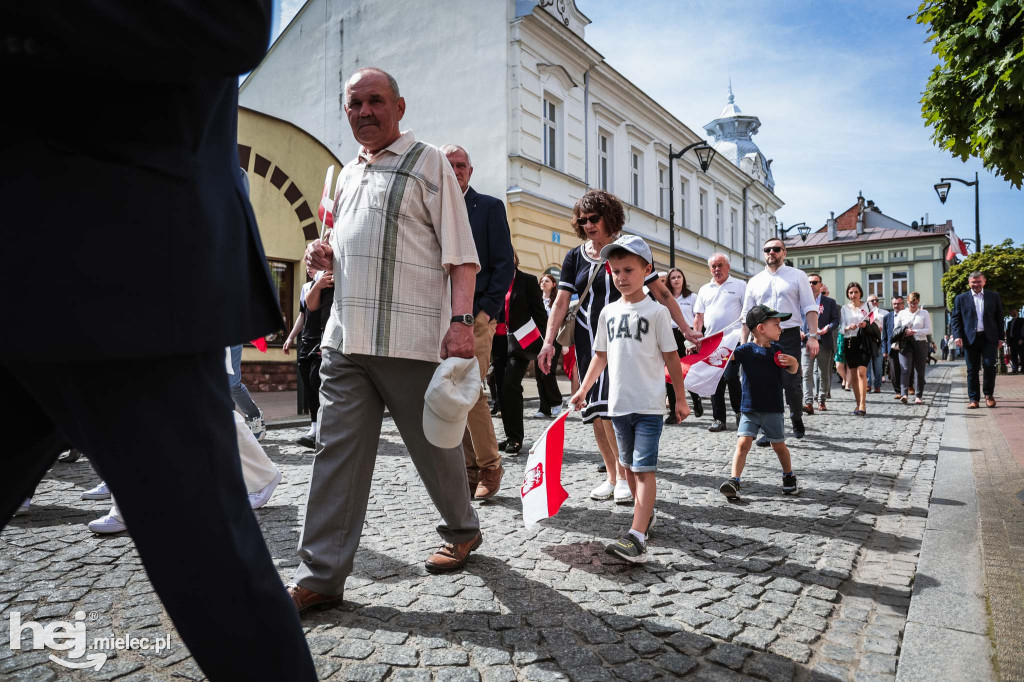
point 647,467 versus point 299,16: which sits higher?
point 299,16

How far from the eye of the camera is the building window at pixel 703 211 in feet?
103

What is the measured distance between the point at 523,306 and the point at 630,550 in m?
3.99

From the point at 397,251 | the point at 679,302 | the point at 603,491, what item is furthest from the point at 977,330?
the point at 397,251

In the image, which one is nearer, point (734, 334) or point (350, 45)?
point (734, 334)

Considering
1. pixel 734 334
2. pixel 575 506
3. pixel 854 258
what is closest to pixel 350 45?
pixel 734 334

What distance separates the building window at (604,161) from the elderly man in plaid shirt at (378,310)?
67.4ft

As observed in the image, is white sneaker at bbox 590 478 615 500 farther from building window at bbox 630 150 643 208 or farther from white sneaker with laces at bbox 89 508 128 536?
building window at bbox 630 150 643 208

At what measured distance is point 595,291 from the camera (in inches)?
194

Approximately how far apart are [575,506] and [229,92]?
370 cm

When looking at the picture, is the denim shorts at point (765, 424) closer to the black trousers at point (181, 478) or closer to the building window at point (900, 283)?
the black trousers at point (181, 478)

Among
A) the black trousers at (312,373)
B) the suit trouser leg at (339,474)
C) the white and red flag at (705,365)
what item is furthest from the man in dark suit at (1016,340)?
the suit trouser leg at (339,474)

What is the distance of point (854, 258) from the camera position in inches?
2618

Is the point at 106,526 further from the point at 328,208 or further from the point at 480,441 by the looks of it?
the point at 480,441

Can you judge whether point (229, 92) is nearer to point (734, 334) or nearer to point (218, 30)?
point (218, 30)
